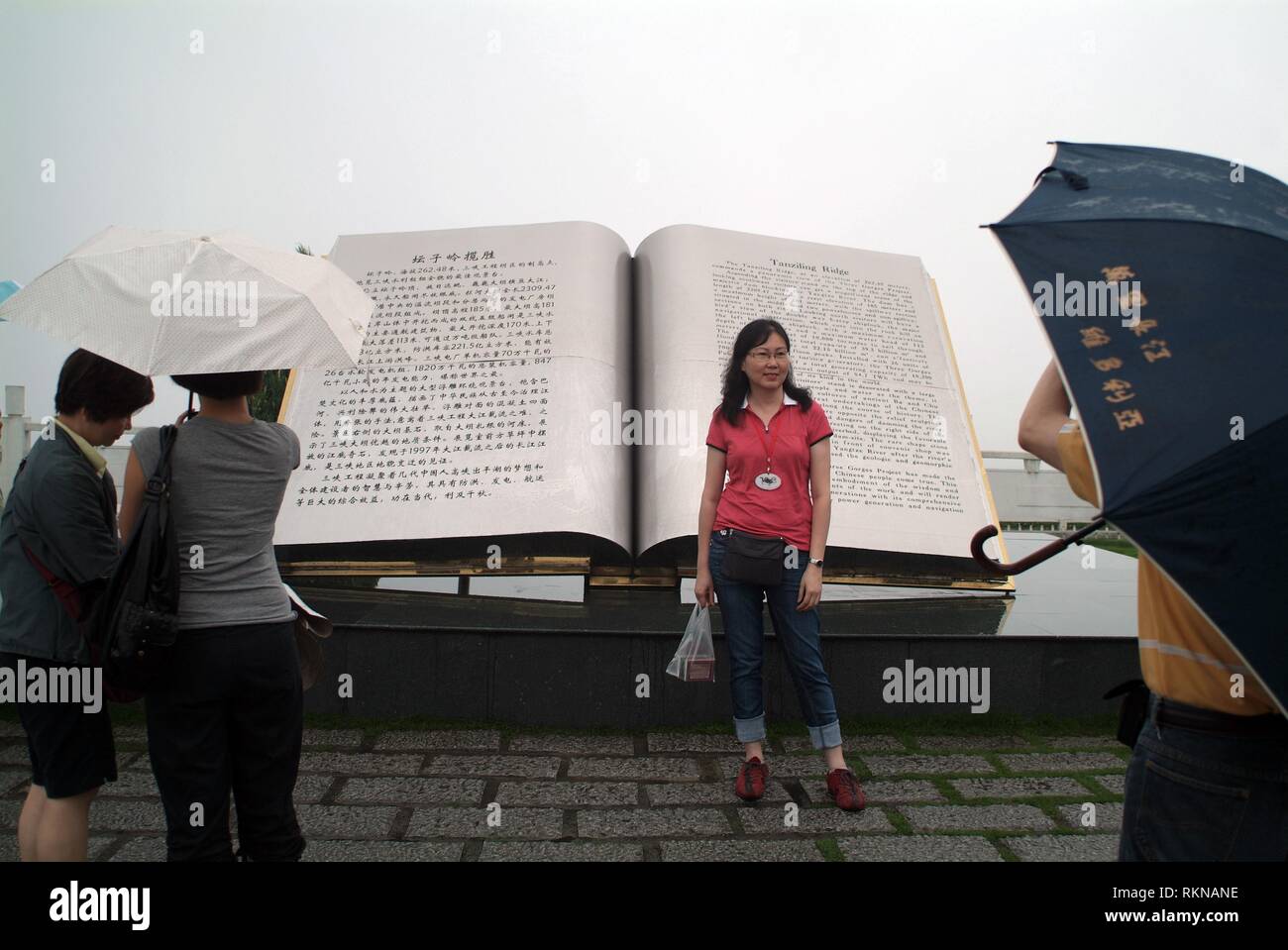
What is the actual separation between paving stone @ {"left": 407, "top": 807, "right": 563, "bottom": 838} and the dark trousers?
2.69 ft

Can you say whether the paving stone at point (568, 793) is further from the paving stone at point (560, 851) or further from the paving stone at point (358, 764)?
the paving stone at point (358, 764)

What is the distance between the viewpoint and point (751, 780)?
310 cm

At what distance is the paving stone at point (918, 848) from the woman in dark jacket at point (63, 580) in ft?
6.39

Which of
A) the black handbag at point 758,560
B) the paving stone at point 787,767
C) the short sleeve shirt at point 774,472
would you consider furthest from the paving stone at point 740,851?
the short sleeve shirt at point 774,472

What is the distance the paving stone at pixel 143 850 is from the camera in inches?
101

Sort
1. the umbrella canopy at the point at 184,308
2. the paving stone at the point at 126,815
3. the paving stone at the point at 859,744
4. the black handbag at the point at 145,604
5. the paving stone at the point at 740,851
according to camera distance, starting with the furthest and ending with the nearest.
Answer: the paving stone at the point at 859,744 → the paving stone at the point at 126,815 → the paving stone at the point at 740,851 → the umbrella canopy at the point at 184,308 → the black handbag at the point at 145,604

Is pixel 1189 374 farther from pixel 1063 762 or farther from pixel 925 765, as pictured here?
pixel 1063 762

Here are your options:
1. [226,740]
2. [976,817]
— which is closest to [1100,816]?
[976,817]

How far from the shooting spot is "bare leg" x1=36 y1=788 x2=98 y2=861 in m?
2.05

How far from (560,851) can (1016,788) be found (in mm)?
1615

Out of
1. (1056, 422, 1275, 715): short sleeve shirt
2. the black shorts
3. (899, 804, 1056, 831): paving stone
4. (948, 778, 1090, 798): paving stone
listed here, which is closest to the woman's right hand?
(899, 804, 1056, 831): paving stone

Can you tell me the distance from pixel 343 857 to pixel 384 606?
2.04m

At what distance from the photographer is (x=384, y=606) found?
179 inches

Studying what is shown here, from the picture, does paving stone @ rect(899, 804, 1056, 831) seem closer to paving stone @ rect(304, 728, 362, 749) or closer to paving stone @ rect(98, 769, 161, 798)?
paving stone @ rect(304, 728, 362, 749)
